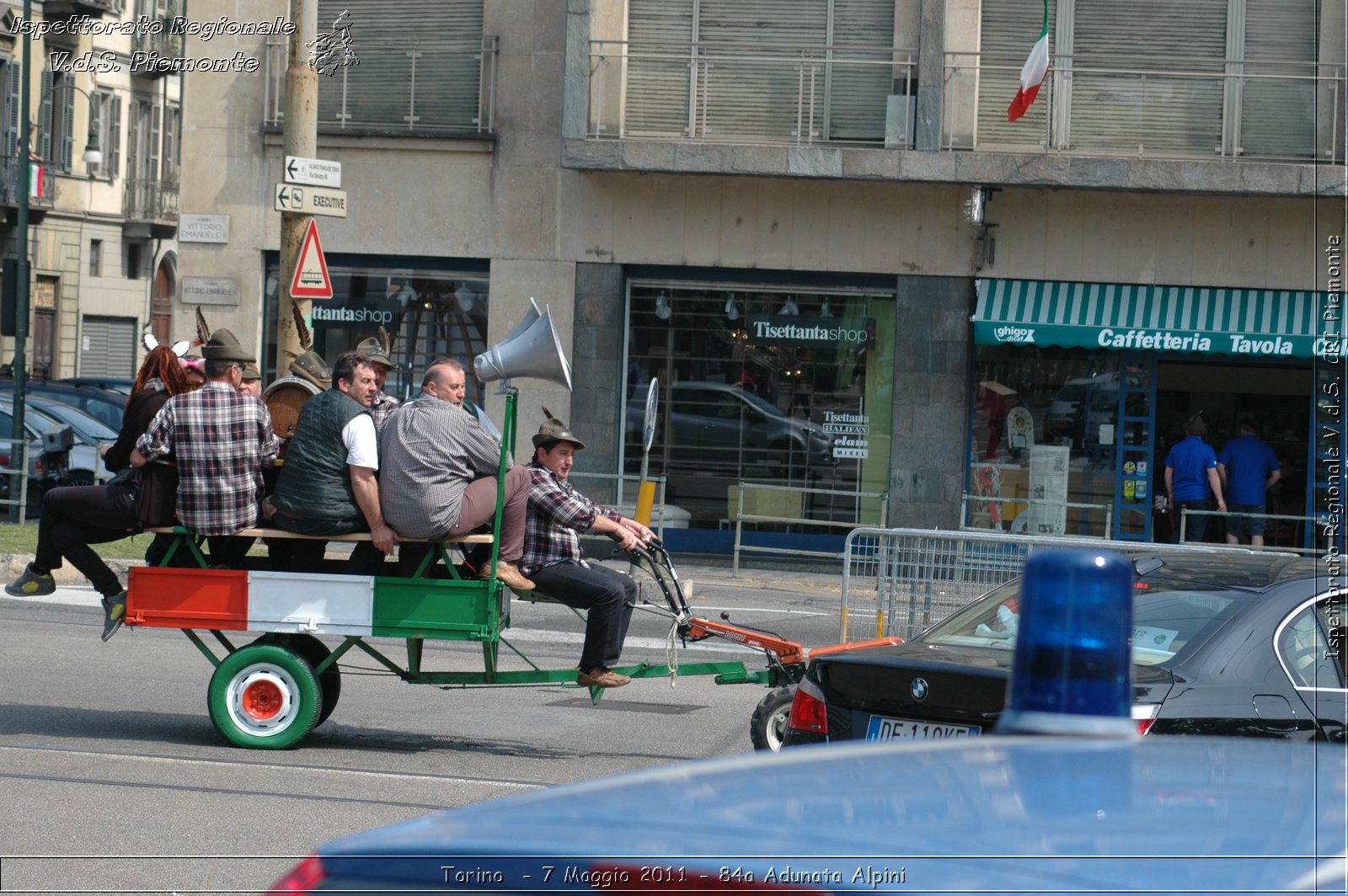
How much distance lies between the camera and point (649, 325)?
1908 centimetres

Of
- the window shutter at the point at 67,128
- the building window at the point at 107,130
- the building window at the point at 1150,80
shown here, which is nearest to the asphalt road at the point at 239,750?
the building window at the point at 1150,80

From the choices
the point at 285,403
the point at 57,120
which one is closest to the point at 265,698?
the point at 285,403

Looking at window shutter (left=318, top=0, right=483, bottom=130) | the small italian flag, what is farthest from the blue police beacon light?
window shutter (left=318, top=0, right=483, bottom=130)

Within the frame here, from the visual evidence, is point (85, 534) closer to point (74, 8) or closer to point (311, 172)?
point (311, 172)

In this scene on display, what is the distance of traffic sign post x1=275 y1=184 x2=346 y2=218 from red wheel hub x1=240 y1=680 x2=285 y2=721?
6.58 metres

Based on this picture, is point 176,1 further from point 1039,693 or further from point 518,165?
point 1039,693

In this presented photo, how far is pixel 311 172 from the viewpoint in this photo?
1360 cm

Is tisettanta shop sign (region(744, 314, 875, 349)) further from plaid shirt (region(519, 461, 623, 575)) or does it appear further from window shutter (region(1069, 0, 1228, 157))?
plaid shirt (region(519, 461, 623, 575))

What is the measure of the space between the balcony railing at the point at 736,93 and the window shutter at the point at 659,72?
1 cm

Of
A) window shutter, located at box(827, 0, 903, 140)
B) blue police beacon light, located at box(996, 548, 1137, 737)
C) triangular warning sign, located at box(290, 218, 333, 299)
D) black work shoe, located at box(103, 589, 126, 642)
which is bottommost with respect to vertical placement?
black work shoe, located at box(103, 589, 126, 642)

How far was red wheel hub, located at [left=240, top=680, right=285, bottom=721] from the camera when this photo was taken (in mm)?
7883

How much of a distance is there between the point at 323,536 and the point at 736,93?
12.1 meters

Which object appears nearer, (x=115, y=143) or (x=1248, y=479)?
(x=1248, y=479)

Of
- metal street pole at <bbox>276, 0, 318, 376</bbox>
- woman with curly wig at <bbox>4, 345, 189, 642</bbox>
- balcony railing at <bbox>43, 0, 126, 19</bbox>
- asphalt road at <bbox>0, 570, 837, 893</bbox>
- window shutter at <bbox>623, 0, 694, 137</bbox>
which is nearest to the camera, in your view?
asphalt road at <bbox>0, 570, 837, 893</bbox>
